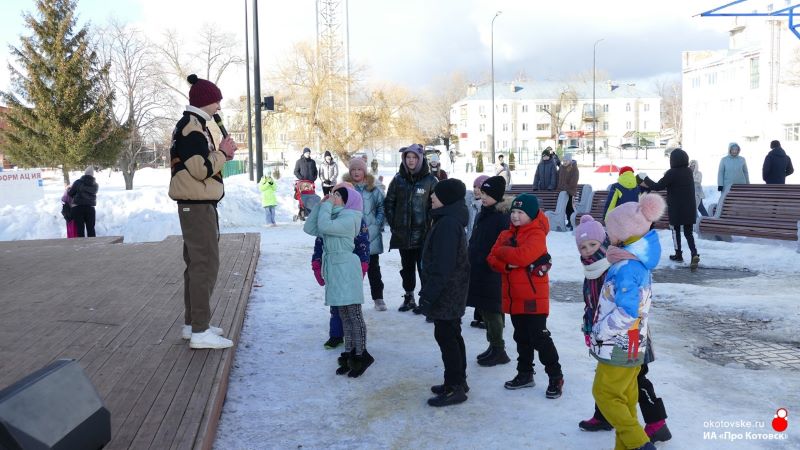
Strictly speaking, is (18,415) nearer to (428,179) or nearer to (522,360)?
(522,360)

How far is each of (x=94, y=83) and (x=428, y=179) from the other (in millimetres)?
32521

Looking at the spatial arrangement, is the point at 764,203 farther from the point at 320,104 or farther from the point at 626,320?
the point at 320,104

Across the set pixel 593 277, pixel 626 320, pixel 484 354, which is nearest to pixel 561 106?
pixel 484 354

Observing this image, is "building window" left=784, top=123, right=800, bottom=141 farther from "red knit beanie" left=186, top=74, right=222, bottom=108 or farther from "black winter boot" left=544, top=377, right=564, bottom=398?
"red knit beanie" left=186, top=74, right=222, bottom=108

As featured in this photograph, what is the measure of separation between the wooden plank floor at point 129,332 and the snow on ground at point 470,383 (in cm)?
32

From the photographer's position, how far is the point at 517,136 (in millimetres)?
99375

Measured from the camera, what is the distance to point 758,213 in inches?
454

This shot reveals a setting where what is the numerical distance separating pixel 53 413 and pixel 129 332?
350 cm

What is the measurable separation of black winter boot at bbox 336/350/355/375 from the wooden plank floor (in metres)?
0.83

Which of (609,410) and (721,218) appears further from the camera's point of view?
(721,218)

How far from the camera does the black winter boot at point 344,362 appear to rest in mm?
5437

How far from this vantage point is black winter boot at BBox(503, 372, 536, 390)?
Result: 197 inches

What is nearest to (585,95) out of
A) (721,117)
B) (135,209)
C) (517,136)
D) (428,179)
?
(517,136)

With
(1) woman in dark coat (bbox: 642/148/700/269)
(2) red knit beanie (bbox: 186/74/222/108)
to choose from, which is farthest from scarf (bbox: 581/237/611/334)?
(1) woman in dark coat (bbox: 642/148/700/269)
